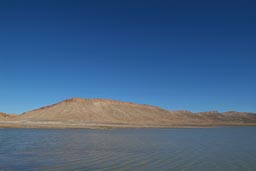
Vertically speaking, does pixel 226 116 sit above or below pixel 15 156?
above

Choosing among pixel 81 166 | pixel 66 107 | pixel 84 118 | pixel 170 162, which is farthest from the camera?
pixel 66 107

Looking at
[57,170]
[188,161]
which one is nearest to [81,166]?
[57,170]

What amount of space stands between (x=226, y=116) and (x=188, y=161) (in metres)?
178

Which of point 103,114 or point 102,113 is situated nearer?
point 103,114

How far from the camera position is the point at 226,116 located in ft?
616

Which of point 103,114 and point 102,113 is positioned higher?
point 102,113

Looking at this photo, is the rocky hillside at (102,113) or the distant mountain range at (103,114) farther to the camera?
the rocky hillside at (102,113)

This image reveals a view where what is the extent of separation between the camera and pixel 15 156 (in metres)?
20.0

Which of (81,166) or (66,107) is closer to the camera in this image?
(81,166)

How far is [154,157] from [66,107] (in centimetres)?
11610

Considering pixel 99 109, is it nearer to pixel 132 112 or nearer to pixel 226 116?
pixel 132 112

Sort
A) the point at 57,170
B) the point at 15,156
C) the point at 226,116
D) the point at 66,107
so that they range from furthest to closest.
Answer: the point at 226,116
the point at 66,107
the point at 15,156
the point at 57,170

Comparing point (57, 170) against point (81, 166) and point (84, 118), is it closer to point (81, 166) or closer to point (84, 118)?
point (81, 166)

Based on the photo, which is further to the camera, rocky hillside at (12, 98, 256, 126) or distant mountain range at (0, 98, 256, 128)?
rocky hillside at (12, 98, 256, 126)
